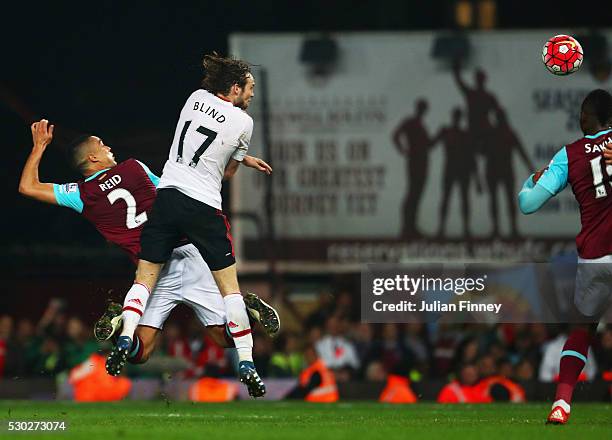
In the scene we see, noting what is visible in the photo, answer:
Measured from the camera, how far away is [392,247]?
18.2m

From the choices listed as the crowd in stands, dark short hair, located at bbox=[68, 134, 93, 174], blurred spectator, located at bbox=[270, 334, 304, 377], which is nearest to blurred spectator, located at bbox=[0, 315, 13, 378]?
the crowd in stands

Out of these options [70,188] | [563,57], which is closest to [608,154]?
[563,57]

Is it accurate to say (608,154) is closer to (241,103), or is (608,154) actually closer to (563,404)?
(563,404)

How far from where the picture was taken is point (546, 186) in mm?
9875

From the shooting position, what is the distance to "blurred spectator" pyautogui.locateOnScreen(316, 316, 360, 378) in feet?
56.3

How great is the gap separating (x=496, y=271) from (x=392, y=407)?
460cm

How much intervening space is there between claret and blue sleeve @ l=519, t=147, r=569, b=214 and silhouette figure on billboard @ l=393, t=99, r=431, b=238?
26.9 ft

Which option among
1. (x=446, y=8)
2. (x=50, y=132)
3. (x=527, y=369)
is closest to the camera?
(x=50, y=132)

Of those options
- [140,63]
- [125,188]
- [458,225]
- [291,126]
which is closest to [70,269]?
[140,63]

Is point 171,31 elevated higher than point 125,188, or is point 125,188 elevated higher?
point 171,31

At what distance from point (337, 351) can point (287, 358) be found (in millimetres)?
590

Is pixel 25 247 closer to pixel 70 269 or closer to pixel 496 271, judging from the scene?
pixel 70 269

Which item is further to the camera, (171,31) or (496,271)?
(171,31)

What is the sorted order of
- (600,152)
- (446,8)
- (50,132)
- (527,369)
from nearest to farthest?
1. (600,152)
2. (50,132)
3. (527,369)
4. (446,8)
